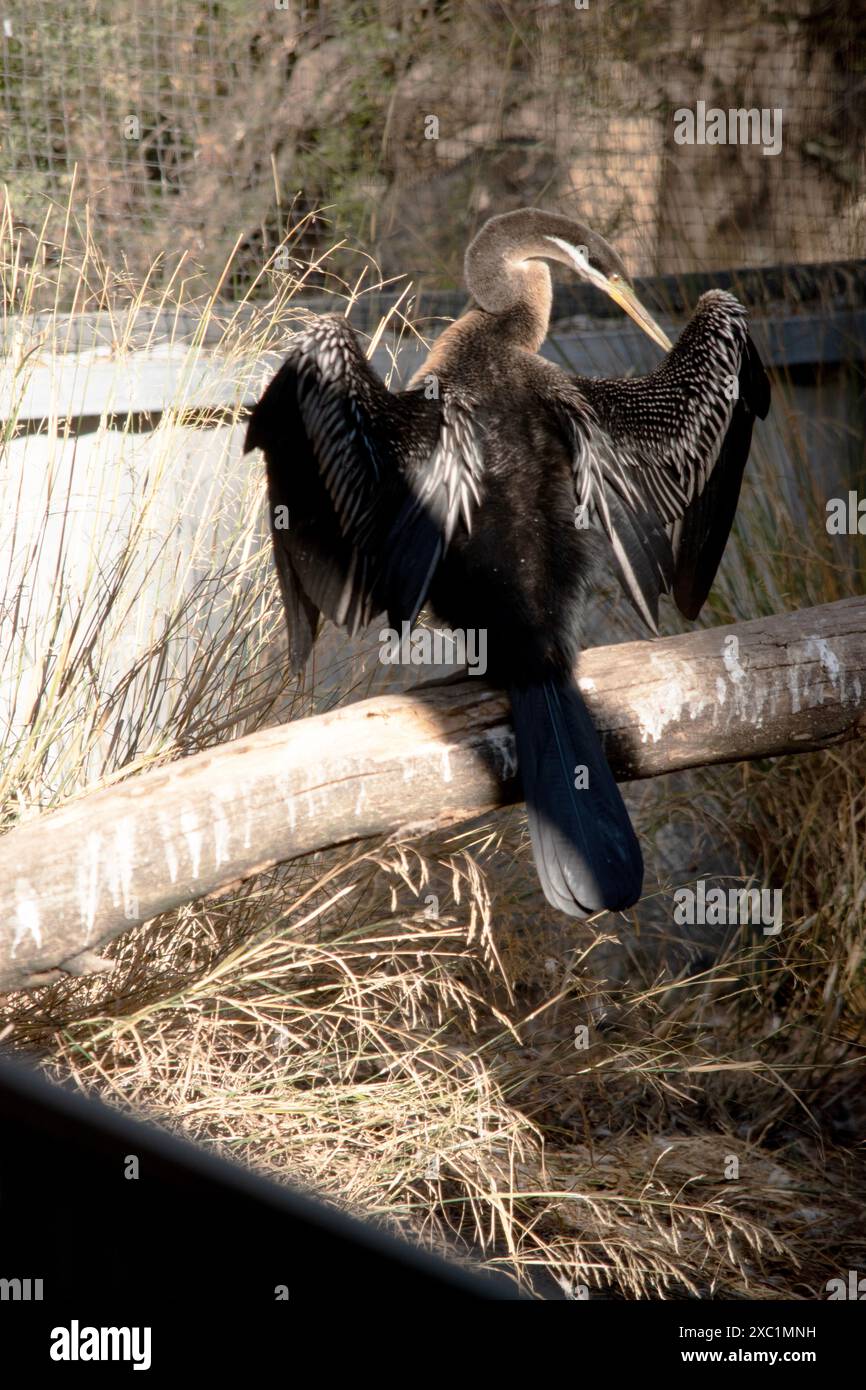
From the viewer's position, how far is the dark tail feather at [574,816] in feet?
6.60

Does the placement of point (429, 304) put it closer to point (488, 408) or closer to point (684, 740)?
point (488, 408)

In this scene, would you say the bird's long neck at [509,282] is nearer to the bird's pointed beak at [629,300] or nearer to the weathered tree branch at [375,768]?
the bird's pointed beak at [629,300]

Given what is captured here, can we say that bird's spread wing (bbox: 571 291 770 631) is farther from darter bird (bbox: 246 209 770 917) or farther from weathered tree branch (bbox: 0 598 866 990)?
weathered tree branch (bbox: 0 598 866 990)

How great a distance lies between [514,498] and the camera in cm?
234

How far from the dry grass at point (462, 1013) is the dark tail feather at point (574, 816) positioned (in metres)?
0.53

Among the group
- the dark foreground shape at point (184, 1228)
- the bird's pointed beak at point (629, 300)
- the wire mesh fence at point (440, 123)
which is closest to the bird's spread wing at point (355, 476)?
the bird's pointed beak at point (629, 300)

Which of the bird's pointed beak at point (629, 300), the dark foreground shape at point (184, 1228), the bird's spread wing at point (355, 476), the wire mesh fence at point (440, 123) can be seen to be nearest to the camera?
the dark foreground shape at point (184, 1228)

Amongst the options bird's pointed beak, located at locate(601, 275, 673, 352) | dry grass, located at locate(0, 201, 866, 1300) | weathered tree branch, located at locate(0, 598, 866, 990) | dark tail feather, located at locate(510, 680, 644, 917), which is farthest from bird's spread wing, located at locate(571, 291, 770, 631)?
dry grass, located at locate(0, 201, 866, 1300)

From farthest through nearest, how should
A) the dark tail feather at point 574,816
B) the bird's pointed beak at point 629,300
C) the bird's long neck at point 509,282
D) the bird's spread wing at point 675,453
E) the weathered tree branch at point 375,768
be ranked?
1. the bird's pointed beak at point 629,300
2. the bird's long neck at point 509,282
3. the bird's spread wing at point 675,453
4. the dark tail feather at point 574,816
5. the weathered tree branch at point 375,768

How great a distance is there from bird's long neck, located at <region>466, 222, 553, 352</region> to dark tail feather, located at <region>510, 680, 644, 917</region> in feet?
2.93

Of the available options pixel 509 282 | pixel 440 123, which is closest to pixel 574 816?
pixel 509 282

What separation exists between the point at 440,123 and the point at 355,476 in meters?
3.74

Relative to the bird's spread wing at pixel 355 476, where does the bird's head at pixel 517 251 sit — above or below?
above
